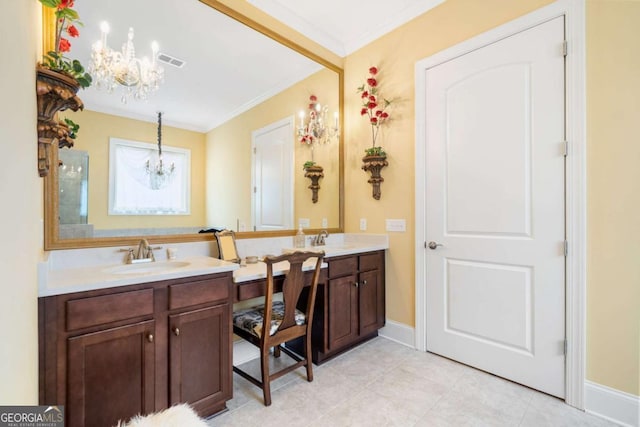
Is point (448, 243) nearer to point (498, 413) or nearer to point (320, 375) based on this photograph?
point (498, 413)

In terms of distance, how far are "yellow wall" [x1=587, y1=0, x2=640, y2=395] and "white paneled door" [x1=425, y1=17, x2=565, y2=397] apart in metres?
0.15

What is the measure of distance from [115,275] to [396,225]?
2.15 meters

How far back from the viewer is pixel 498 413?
5.59 ft

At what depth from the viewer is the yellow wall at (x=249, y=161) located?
223 centimetres

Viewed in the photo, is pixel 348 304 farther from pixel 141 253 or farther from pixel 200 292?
pixel 141 253

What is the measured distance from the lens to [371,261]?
2.66 meters

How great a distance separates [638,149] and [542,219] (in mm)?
574

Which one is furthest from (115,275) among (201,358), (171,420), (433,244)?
(433,244)

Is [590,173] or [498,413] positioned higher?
[590,173]

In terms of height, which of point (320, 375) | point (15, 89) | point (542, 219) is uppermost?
point (15, 89)

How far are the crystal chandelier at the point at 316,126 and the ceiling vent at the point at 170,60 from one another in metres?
1.14

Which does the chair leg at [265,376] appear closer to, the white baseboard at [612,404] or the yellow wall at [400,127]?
the yellow wall at [400,127]

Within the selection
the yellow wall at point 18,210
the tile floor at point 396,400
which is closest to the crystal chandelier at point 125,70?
the yellow wall at point 18,210

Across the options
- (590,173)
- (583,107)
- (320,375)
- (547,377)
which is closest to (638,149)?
(590,173)
